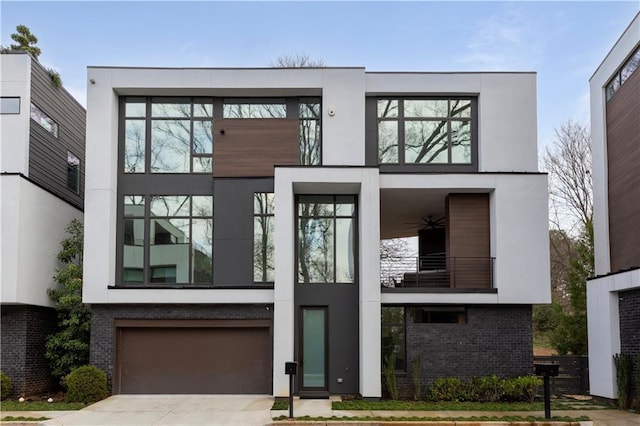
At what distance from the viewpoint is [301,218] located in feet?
55.8

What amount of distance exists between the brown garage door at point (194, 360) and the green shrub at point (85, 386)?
3.05ft

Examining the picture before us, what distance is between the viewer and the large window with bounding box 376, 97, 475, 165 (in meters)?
17.2

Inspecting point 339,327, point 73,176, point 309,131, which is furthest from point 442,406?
point 73,176

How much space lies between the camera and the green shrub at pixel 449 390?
50.6 feet

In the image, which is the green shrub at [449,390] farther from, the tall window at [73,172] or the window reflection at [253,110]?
the tall window at [73,172]

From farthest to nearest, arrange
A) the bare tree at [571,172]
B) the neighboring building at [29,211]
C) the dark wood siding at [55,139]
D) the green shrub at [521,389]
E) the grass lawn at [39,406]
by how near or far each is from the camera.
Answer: the bare tree at [571,172] < the dark wood siding at [55,139] < the neighboring building at [29,211] < the green shrub at [521,389] < the grass lawn at [39,406]

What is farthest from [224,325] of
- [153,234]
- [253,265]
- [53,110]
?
[53,110]

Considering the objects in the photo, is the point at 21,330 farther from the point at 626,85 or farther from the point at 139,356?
the point at 626,85

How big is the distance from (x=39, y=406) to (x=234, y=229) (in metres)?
6.13

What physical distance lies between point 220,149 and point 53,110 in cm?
577

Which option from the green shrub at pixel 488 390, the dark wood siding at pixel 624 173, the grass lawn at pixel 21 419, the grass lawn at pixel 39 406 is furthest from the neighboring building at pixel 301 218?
the grass lawn at pixel 21 419

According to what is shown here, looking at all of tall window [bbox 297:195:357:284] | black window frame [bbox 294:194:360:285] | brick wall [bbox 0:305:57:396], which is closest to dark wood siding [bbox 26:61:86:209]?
brick wall [bbox 0:305:57:396]

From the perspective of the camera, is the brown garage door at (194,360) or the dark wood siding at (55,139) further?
the dark wood siding at (55,139)

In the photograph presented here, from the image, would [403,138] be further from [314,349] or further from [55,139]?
[55,139]
